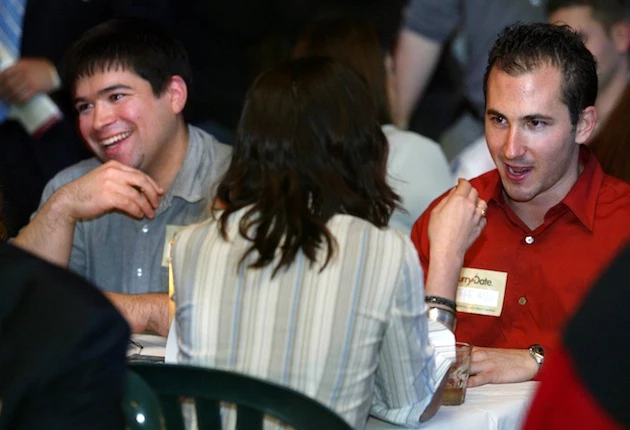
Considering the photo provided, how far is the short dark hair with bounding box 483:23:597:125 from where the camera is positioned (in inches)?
110

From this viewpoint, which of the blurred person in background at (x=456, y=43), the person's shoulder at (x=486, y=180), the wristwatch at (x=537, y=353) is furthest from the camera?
the blurred person in background at (x=456, y=43)

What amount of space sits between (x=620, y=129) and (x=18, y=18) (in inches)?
94.5

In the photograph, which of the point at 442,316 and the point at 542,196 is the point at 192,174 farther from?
the point at 442,316

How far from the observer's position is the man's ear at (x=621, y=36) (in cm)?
444

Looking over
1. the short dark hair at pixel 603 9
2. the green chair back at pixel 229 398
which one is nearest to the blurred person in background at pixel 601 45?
the short dark hair at pixel 603 9

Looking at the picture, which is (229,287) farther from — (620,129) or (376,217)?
(620,129)

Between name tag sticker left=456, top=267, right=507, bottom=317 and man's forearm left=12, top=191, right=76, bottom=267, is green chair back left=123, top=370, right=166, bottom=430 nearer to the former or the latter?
name tag sticker left=456, top=267, right=507, bottom=317

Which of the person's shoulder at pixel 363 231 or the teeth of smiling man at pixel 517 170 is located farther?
the teeth of smiling man at pixel 517 170

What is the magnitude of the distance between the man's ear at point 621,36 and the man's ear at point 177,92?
193cm

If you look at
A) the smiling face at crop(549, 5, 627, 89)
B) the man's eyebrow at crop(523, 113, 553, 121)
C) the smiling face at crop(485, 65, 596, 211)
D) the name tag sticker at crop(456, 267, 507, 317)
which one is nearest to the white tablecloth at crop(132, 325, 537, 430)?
the name tag sticker at crop(456, 267, 507, 317)

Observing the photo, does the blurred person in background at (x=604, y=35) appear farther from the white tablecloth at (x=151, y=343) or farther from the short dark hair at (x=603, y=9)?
the white tablecloth at (x=151, y=343)

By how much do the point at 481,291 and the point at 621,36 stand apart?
2.08 metres

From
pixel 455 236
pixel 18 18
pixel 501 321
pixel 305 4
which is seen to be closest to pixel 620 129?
pixel 501 321

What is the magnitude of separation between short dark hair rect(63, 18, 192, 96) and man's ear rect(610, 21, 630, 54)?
194 cm
